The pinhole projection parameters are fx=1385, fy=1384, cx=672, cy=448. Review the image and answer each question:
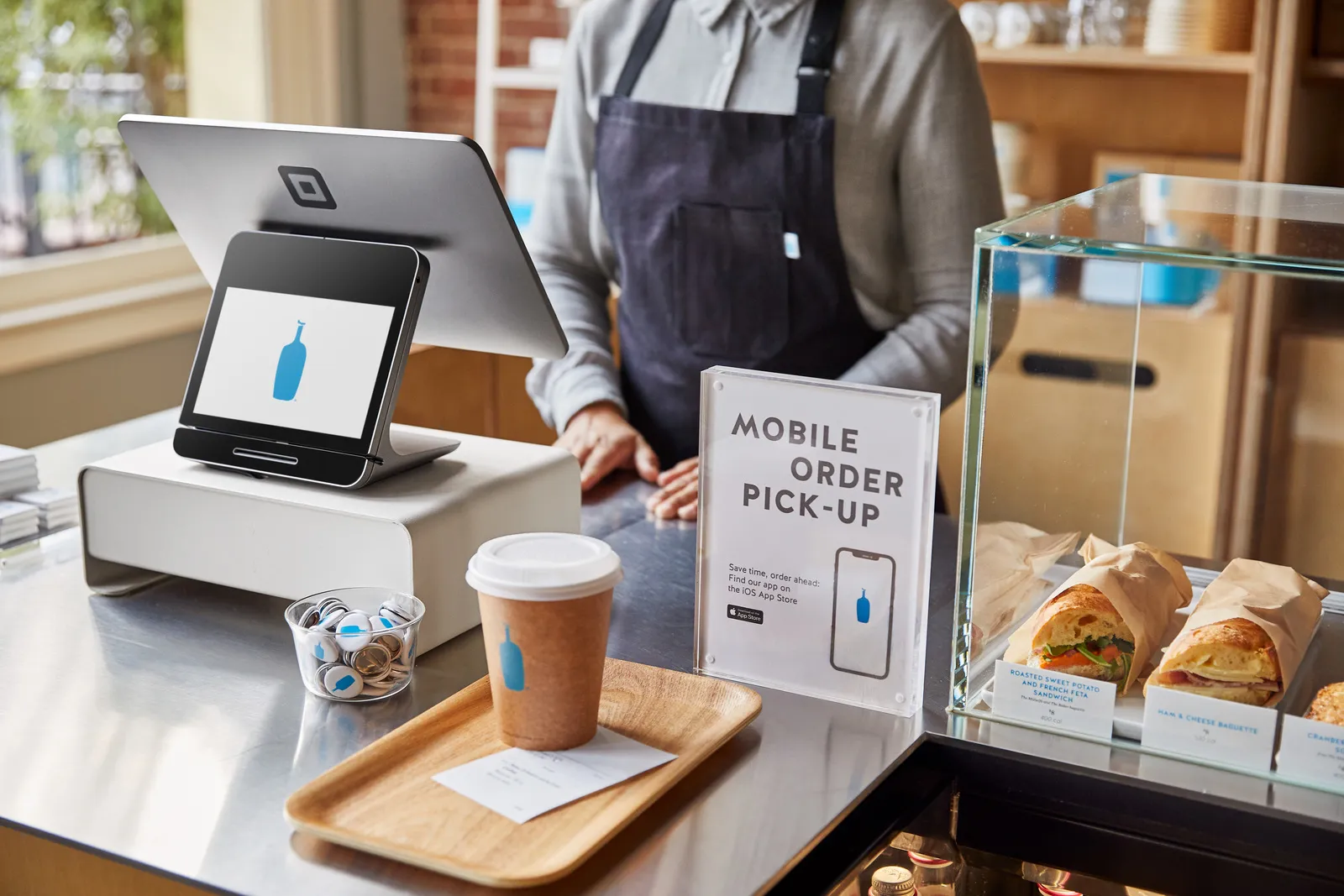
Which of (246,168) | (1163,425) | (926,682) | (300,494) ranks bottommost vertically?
(1163,425)

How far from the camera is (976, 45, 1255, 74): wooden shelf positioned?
9.18ft

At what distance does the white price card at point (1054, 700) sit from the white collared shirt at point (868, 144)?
2.79 feet

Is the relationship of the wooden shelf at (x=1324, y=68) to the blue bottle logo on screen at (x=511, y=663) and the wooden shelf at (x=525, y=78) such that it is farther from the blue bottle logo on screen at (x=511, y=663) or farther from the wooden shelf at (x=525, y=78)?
the blue bottle logo on screen at (x=511, y=663)

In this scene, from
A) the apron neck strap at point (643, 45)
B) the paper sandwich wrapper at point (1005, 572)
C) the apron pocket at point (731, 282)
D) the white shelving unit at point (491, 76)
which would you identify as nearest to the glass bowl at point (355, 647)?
the paper sandwich wrapper at point (1005, 572)

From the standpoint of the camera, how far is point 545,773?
2.99ft

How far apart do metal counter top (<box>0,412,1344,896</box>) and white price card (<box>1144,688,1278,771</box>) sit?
14 millimetres

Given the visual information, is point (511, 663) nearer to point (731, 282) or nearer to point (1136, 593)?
point (1136, 593)

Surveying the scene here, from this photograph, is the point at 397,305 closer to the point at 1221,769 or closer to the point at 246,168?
the point at 246,168

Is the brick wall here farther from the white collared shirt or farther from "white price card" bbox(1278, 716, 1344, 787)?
"white price card" bbox(1278, 716, 1344, 787)

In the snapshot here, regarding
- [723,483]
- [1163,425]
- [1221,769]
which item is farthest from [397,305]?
[1163,425]

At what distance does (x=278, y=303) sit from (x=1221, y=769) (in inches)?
33.7

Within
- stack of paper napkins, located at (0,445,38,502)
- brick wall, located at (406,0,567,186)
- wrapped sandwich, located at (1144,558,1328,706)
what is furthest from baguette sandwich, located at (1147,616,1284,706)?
brick wall, located at (406,0,567,186)

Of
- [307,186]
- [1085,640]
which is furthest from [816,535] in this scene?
[307,186]

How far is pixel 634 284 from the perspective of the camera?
2055 mm
